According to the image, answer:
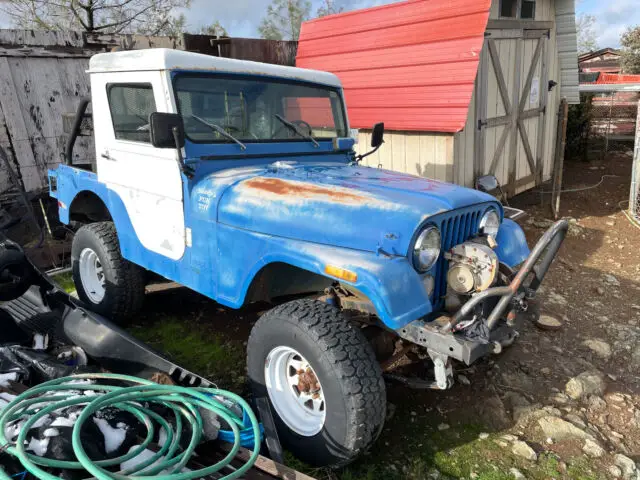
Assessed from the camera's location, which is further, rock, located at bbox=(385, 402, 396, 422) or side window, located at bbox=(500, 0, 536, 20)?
side window, located at bbox=(500, 0, 536, 20)

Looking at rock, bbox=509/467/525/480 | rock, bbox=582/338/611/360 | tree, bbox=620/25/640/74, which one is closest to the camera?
rock, bbox=509/467/525/480

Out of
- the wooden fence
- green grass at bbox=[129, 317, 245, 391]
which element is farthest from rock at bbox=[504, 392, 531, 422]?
the wooden fence

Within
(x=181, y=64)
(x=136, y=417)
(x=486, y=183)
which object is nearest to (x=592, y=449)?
(x=136, y=417)

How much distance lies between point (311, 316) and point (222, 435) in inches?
28.3

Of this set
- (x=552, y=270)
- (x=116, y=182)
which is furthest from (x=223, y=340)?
(x=552, y=270)

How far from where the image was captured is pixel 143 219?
3.58m

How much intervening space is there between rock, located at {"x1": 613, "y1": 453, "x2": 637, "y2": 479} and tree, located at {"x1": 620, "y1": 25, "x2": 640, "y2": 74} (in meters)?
23.6

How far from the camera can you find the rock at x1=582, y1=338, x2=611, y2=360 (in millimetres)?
3799

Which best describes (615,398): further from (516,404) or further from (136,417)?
(136,417)

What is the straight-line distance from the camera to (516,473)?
259 centimetres

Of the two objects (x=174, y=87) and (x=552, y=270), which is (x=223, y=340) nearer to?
(x=174, y=87)

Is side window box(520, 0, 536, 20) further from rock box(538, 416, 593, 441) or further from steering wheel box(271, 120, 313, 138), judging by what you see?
rock box(538, 416, 593, 441)

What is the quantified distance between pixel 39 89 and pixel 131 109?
4407mm

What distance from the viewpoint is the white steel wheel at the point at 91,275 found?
433cm
